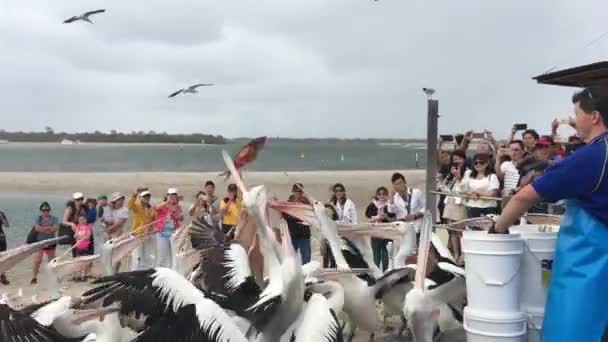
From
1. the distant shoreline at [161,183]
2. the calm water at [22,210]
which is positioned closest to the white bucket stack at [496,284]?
the calm water at [22,210]

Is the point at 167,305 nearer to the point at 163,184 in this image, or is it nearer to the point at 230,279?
the point at 230,279

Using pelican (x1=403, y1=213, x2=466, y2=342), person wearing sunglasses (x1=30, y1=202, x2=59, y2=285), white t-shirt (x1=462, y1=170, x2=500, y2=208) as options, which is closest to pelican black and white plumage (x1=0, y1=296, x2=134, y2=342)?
pelican (x1=403, y1=213, x2=466, y2=342)

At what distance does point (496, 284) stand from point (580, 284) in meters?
0.62

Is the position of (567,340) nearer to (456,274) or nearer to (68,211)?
(456,274)

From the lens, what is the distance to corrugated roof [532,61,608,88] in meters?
5.21

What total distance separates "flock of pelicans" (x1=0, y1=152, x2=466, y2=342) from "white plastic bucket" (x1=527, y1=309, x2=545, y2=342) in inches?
44.6

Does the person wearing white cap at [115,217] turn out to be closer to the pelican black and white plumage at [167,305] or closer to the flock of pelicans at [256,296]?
the flock of pelicans at [256,296]

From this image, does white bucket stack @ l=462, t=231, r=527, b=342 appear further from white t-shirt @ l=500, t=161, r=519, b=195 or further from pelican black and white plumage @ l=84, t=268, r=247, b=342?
white t-shirt @ l=500, t=161, r=519, b=195

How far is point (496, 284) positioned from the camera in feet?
11.8

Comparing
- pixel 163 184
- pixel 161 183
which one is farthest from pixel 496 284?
pixel 161 183

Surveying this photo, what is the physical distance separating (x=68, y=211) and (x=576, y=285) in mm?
9441

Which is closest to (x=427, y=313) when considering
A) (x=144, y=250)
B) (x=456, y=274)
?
(x=456, y=274)

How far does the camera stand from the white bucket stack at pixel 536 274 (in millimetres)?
3588

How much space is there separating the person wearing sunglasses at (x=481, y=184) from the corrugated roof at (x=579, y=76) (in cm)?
158
